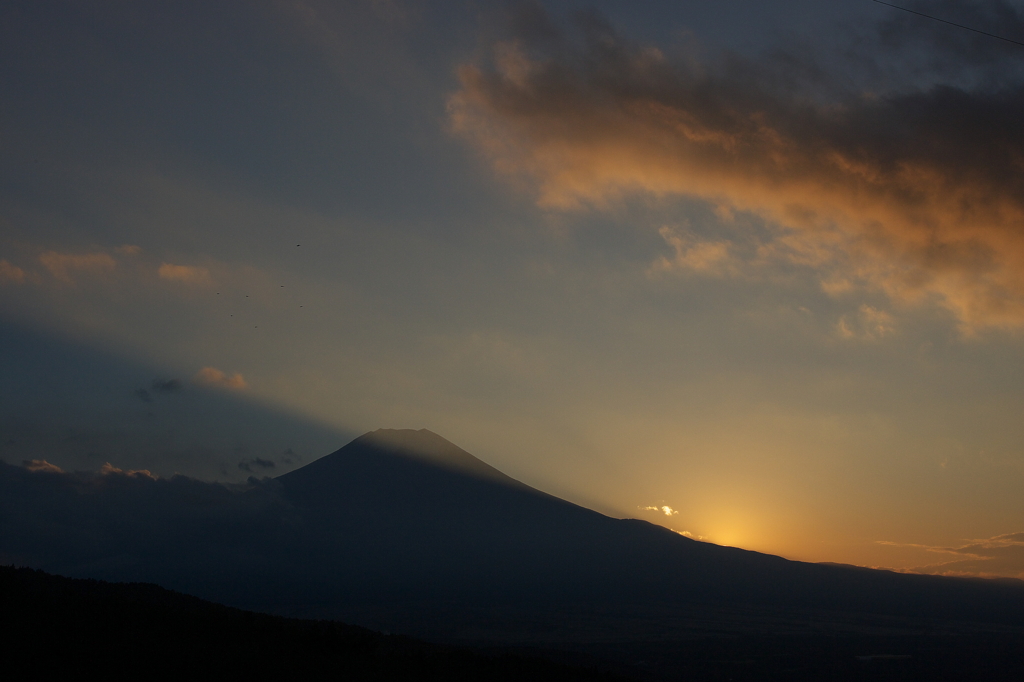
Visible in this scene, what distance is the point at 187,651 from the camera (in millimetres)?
22016

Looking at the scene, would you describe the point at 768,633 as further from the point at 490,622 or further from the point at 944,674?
the point at 490,622

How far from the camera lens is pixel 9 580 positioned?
29.5 metres

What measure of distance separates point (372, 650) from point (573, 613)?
578 ft

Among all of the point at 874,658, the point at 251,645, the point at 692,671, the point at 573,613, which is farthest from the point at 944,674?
the point at 251,645

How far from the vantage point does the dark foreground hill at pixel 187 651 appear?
64.2 ft

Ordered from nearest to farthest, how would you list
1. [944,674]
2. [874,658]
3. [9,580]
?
[9,580]
[944,674]
[874,658]

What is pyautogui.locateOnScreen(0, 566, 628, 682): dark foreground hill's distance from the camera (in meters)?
19.6

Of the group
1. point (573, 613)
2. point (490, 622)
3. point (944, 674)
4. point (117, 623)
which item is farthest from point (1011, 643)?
point (117, 623)

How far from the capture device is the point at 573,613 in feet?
625

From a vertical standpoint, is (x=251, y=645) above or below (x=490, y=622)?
above

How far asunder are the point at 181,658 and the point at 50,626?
5259 millimetres

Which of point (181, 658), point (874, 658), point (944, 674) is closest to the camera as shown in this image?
point (181, 658)

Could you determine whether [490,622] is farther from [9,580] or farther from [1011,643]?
[9,580]

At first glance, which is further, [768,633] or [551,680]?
[768,633]
